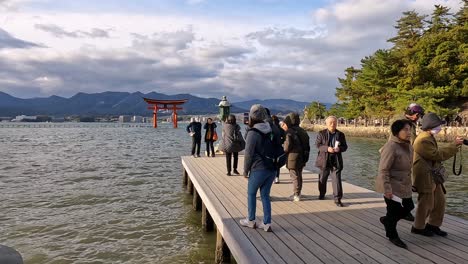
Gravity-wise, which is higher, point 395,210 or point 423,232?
point 395,210

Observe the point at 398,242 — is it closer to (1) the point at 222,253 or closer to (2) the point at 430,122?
(2) the point at 430,122

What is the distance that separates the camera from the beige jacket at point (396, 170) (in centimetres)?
445

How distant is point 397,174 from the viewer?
14.8 ft

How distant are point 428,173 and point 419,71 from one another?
44.6 metres

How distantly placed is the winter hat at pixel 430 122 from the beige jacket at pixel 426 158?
10cm

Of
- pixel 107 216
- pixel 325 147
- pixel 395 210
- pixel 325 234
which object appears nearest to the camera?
pixel 395 210

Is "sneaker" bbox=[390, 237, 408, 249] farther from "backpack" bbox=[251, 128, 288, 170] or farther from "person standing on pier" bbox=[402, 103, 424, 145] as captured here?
"backpack" bbox=[251, 128, 288, 170]

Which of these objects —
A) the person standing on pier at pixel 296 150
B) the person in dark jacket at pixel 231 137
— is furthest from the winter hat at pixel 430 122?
the person in dark jacket at pixel 231 137

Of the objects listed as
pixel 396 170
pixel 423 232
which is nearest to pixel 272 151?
pixel 396 170

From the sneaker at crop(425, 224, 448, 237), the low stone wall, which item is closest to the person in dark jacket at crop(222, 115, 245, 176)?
the sneaker at crop(425, 224, 448, 237)

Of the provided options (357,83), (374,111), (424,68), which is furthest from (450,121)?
(357,83)

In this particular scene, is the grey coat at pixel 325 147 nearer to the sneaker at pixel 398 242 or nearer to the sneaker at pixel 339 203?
the sneaker at pixel 339 203

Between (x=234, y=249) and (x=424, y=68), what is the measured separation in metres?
47.0

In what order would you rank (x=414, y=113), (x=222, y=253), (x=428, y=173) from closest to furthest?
(x=428, y=173) → (x=414, y=113) → (x=222, y=253)
